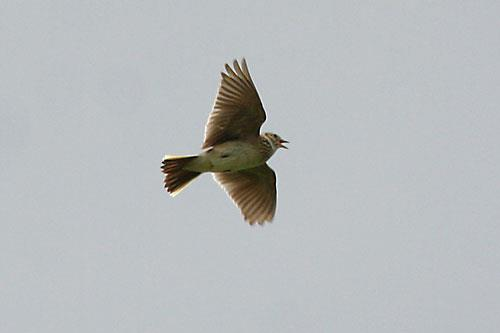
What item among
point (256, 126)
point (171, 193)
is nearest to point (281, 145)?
point (256, 126)

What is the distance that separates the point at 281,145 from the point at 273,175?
87 cm

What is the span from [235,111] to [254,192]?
5.58 feet

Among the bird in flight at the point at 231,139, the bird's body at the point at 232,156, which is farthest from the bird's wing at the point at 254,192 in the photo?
the bird's body at the point at 232,156

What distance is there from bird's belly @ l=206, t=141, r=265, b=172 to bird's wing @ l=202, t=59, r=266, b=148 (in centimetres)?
17

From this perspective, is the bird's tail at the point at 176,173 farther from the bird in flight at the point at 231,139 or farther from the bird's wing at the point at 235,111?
the bird's wing at the point at 235,111

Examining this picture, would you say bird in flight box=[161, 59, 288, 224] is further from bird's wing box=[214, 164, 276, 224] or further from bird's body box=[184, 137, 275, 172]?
bird's wing box=[214, 164, 276, 224]

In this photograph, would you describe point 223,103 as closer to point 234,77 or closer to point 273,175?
point 234,77

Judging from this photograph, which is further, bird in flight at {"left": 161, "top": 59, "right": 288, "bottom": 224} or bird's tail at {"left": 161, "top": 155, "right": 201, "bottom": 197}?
bird's tail at {"left": 161, "top": 155, "right": 201, "bottom": 197}

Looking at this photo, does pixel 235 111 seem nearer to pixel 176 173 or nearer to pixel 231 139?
pixel 231 139

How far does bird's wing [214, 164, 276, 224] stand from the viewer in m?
19.6

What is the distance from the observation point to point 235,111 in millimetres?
18453

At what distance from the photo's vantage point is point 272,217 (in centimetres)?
1962

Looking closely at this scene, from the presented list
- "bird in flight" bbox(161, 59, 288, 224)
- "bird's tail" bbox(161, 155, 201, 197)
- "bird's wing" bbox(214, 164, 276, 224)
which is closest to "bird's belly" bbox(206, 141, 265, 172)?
"bird in flight" bbox(161, 59, 288, 224)

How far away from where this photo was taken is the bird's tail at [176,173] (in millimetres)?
18438
